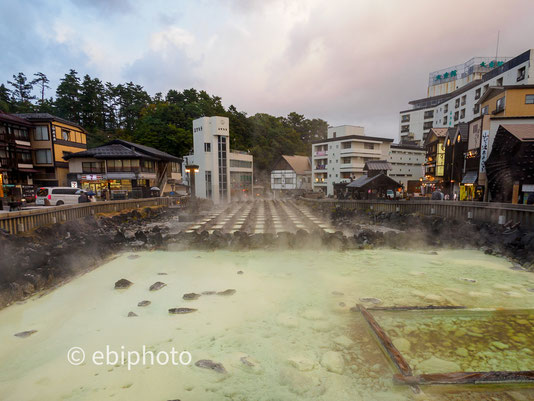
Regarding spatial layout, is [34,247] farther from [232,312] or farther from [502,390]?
[502,390]

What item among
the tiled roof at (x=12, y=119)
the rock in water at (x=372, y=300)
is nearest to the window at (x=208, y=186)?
the tiled roof at (x=12, y=119)

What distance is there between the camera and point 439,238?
1332 centimetres

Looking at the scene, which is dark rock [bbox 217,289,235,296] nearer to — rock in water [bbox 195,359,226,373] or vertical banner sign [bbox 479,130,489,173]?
rock in water [bbox 195,359,226,373]

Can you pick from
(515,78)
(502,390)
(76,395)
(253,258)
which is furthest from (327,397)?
(515,78)

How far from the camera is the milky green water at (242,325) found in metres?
4.00

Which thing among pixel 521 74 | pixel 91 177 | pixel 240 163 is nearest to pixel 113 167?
pixel 91 177

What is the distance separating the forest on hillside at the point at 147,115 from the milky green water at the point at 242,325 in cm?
3753

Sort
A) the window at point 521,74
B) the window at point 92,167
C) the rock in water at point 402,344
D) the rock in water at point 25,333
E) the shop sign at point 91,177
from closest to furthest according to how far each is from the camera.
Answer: the rock in water at point 402,344
the rock in water at point 25,333
the window at point 521,74
the shop sign at point 91,177
the window at point 92,167

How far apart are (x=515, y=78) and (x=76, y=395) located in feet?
125

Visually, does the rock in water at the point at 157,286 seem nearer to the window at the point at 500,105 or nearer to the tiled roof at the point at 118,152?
the tiled roof at the point at 118,152

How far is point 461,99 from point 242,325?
43.9 meters

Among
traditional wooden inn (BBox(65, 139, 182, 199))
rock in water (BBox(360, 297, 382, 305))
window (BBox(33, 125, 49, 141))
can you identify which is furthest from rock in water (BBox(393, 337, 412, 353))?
window (BBox(33, 125, 49, 141))

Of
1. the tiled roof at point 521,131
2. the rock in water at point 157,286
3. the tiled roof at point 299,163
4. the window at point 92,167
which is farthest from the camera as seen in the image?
the tiled roof at point 299,163

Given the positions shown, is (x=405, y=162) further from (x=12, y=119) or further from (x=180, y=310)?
(x=12, y=119)
